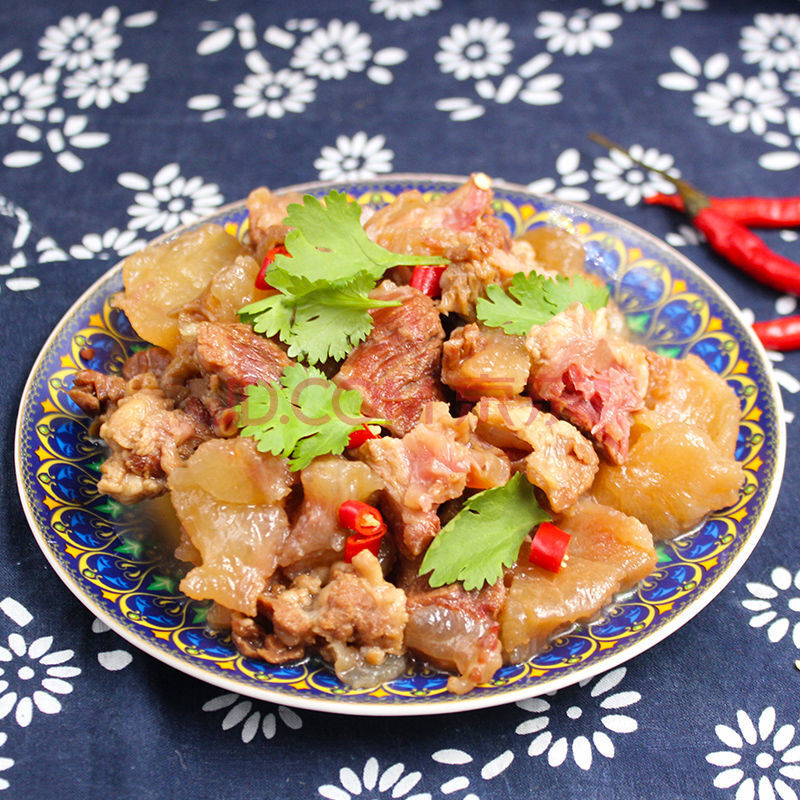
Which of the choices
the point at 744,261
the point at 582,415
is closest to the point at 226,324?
the point at 582,415

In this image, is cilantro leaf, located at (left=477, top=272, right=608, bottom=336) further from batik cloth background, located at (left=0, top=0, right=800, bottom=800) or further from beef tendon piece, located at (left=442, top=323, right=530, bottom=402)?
batik cloth background, located at (left=0, top=0, right=800, bottom=800)

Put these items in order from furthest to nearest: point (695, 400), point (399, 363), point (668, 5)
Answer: point (668, 5), point (695, 400), point (399, 363)

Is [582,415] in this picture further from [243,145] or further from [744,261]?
[243,145]

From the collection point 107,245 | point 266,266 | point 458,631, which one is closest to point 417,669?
point 458,631

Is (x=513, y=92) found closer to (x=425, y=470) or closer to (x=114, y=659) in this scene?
(x=425, y=470)

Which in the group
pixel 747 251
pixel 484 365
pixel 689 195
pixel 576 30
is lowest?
pixel 747 251
